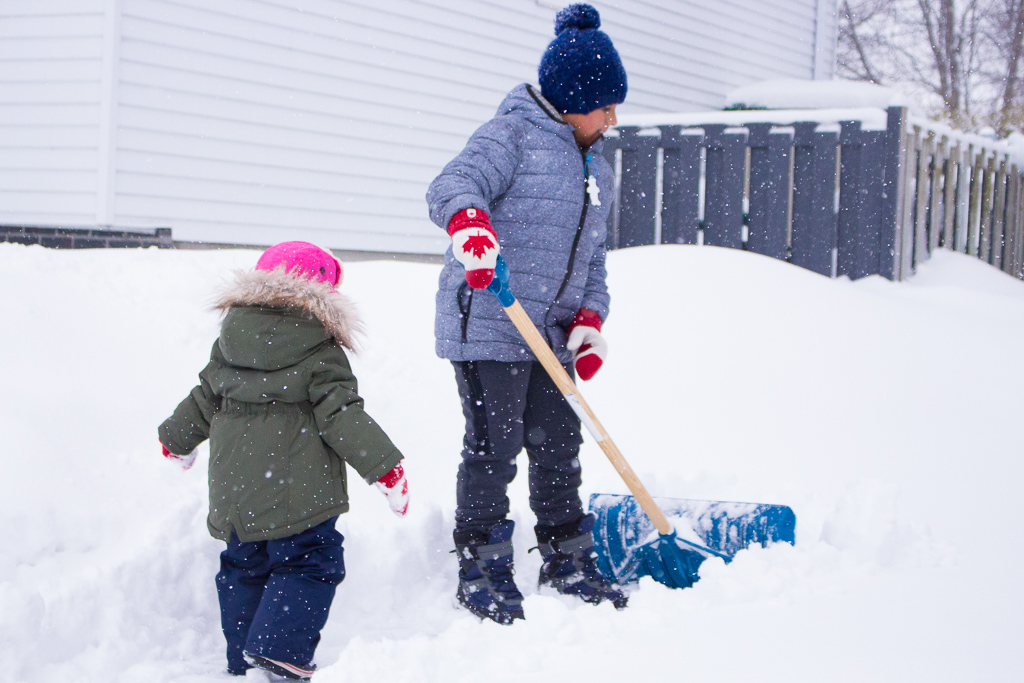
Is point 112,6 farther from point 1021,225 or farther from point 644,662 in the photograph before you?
point 1021,225

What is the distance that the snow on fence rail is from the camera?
6375mm

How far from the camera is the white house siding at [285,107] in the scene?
5723 mm

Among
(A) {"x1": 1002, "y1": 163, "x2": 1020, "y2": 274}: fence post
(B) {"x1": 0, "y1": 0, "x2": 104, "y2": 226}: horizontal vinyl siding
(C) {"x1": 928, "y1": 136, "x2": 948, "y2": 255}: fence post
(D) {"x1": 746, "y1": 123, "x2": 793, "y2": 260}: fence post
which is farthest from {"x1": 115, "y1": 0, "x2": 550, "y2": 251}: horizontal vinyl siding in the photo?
(A) {"x1": 1002, "y1": 163, "x2": 1020, "y2": 274}: fence post

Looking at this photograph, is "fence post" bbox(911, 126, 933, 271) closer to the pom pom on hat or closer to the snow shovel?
the snow shovel

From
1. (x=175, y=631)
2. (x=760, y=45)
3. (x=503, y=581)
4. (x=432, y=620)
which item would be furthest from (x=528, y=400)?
(x=760, y=45)

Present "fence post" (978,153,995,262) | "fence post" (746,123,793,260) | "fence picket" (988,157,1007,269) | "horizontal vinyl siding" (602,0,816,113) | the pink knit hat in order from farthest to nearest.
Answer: "horizontal vinyl siding" (602,0,816,113), "fence picket" (988,157,1007,269), "fence post" (978,153,995,262), "fence post" (746,123,793,260), the pink knit hat

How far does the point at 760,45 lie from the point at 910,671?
34.6 feet

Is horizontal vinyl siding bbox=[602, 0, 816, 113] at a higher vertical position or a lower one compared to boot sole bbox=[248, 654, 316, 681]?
higher

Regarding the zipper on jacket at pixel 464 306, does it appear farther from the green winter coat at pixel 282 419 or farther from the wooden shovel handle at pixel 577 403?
the green winter coat at pixel 282 419

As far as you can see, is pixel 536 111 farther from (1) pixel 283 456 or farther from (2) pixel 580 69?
(1) pixel 283 456

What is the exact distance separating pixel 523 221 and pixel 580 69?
0.46 m

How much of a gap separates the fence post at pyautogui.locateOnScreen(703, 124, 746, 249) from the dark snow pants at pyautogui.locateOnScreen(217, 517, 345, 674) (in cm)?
554

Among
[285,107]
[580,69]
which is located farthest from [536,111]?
[285,107]

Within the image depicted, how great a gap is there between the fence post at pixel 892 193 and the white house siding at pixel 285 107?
3.52 metres
